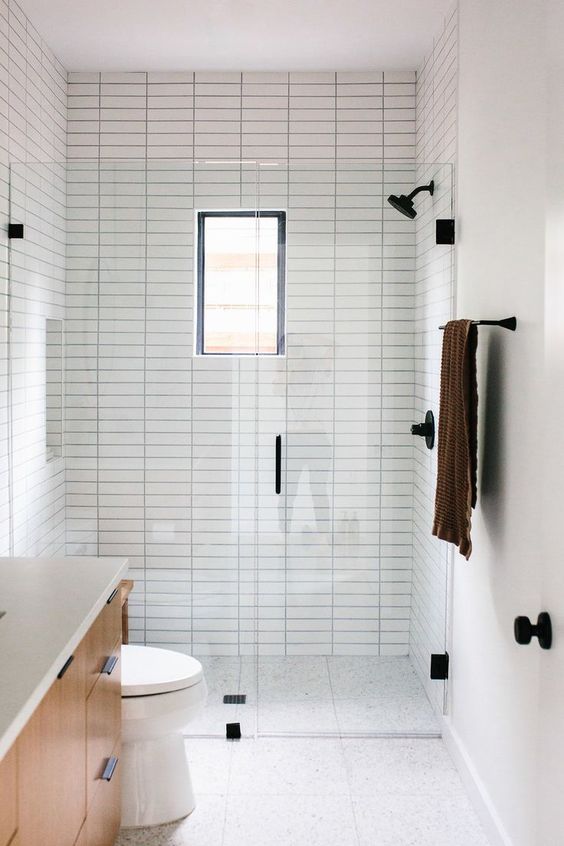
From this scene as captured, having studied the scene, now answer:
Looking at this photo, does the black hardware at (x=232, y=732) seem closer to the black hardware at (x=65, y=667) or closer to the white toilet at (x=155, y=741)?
the white toilet at (x=155, y=741)

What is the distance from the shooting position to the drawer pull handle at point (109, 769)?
81.3 inches

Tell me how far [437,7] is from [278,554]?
80.8 inches

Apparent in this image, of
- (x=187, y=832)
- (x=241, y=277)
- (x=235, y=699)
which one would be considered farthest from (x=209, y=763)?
(x=241, y=277)

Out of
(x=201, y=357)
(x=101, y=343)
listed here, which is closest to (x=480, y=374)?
(x=201, y=357)

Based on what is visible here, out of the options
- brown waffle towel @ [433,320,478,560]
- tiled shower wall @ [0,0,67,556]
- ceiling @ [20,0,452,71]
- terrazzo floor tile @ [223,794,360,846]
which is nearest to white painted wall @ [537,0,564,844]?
brown waffle towel @ [433,320,478,560]

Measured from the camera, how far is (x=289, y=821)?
2.49m

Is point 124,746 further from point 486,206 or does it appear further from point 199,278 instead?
point 486,206

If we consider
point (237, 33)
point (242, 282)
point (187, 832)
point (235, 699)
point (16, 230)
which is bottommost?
point (187, 832)

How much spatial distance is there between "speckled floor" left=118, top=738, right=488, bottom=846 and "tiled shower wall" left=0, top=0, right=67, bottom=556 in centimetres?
99

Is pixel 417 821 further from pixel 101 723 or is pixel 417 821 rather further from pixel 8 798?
pixel 8 798

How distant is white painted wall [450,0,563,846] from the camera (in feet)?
6.58

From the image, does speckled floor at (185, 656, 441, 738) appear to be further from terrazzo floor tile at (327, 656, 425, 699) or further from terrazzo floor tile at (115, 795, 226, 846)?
terrazzo floor tile at (115, 795, 226, 846)

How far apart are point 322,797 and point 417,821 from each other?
12.1 inches

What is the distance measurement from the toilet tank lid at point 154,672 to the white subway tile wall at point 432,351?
98cm
